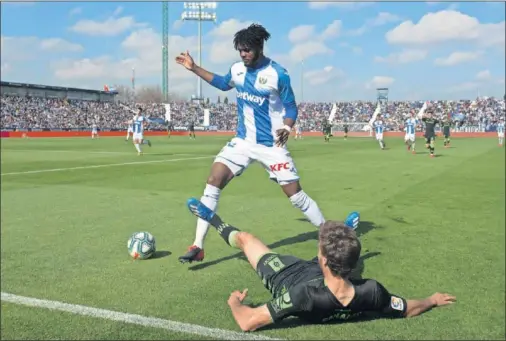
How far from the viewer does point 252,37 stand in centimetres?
494

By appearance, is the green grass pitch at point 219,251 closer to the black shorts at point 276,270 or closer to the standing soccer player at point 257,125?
the black shorts at point 276,270

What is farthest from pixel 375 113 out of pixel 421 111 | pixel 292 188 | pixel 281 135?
pixel 281 135

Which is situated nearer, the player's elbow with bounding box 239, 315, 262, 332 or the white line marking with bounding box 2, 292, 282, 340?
the player's elbow with bounding box 239, 315, 262, 332

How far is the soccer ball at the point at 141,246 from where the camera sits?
6000 mm

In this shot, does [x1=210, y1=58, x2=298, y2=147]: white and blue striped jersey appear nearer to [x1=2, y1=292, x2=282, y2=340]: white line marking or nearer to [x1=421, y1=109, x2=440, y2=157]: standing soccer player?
[x1=2, y1=292, x2=282, y2=340]: white line marking

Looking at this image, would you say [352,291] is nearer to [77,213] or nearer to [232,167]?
[232,167]

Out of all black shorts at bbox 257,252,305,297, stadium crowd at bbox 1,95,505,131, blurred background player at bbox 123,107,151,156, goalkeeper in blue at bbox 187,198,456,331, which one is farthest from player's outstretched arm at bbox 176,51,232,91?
stadium crowd at bbox 1,95,505,131

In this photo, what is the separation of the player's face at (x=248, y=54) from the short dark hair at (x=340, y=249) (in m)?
2.34

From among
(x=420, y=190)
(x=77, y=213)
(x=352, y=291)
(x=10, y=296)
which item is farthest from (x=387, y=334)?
(x=420, y=190)

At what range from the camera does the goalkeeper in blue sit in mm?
3359

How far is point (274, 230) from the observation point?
25.4 ft

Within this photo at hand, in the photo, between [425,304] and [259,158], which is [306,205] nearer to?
[259,158]

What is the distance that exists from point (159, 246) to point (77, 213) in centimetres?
302

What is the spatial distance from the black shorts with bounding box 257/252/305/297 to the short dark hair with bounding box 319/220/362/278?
68cm
